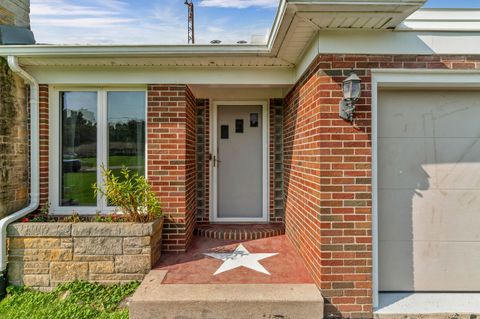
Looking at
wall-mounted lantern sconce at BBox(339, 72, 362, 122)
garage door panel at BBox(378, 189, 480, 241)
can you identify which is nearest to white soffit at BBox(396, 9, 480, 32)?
wall-mounted lantern sconce at BBox(339, 72, 362, 122)

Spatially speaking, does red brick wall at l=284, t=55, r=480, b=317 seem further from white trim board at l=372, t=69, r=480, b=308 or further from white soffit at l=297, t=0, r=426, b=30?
white soffit at l=297, t=0, r=426, b=30

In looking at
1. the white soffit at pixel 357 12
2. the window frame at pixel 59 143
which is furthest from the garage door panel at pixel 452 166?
the window frame at pixel 59 143

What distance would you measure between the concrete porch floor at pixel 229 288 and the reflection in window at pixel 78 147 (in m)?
1.63

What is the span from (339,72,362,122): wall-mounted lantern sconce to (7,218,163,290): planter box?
8.49ft

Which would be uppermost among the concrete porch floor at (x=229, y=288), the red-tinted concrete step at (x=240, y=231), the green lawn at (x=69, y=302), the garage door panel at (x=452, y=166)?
the garage door panel at (x=452, y=166)

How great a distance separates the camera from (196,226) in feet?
14.5

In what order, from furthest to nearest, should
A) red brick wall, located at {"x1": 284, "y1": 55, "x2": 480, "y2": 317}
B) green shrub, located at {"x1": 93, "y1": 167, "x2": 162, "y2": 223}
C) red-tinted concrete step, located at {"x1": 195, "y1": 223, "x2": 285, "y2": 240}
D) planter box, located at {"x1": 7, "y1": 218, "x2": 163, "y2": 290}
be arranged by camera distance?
red-tinted concrete step, located at {"x1": 195, "y1": 223, "x2": 285, "y2": 240}, green shrub, located at {"x1": 93, "y1": 167, "x2": 162, "y2": 223}, planter box, located at {"x1": 7, "y1": 218, "x2": 163, "y2": 290}, red brick wall, located at {"x1": 284, "y1": 55, "x2": 480, "y2": 317}

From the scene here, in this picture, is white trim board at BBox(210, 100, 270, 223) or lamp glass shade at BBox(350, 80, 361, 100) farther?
white trim board at BBox(210, 100, 270, 223)

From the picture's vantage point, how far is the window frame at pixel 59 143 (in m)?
3.68

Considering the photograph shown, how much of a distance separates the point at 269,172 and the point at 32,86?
3890mm

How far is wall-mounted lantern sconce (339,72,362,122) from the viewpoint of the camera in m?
2.39

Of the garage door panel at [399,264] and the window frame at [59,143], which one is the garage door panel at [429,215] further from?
the window frame at [59,143]

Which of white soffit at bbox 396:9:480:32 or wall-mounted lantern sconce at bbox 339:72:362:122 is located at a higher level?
white soffit at bbox 396:9:480:32

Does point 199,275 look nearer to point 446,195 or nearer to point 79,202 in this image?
point 79,202
